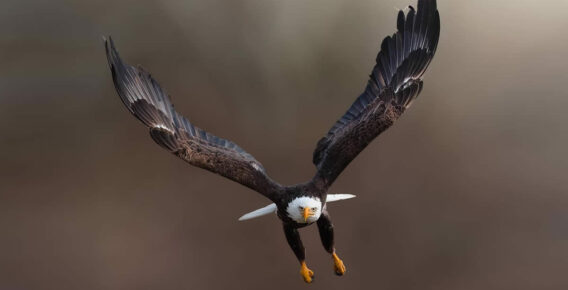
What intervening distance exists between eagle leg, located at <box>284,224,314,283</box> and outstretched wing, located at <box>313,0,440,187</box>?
20.1 inches

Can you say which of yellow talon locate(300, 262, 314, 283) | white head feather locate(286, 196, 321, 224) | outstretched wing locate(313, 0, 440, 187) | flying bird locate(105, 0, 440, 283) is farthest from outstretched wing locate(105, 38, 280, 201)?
yellow talon locate(300, 262, 314, 283)

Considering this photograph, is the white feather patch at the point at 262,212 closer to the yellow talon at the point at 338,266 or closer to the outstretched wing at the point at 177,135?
the outstretched wing at the point at 177,135

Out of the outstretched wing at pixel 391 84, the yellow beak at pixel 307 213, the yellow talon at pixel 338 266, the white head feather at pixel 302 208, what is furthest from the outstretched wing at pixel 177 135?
the yellow talon at pixel 338 266

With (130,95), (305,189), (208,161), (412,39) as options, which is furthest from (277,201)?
(412,39)

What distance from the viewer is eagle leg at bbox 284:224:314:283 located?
5.05m

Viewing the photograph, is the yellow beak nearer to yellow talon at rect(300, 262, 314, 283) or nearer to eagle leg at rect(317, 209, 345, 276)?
eagle leg at rect(317, 209, 345, 276)

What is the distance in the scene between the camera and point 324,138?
5.57 metres

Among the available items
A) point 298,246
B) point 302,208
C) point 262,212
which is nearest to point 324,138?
point 262,212

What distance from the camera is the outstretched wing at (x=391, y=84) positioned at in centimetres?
525

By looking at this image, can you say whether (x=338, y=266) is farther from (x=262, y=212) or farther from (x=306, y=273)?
(x=262, y=212)

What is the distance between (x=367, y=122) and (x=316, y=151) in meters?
0.48

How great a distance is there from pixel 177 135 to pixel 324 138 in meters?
1.17

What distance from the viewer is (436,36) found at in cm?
543

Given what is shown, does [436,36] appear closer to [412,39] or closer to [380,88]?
[412,39]
